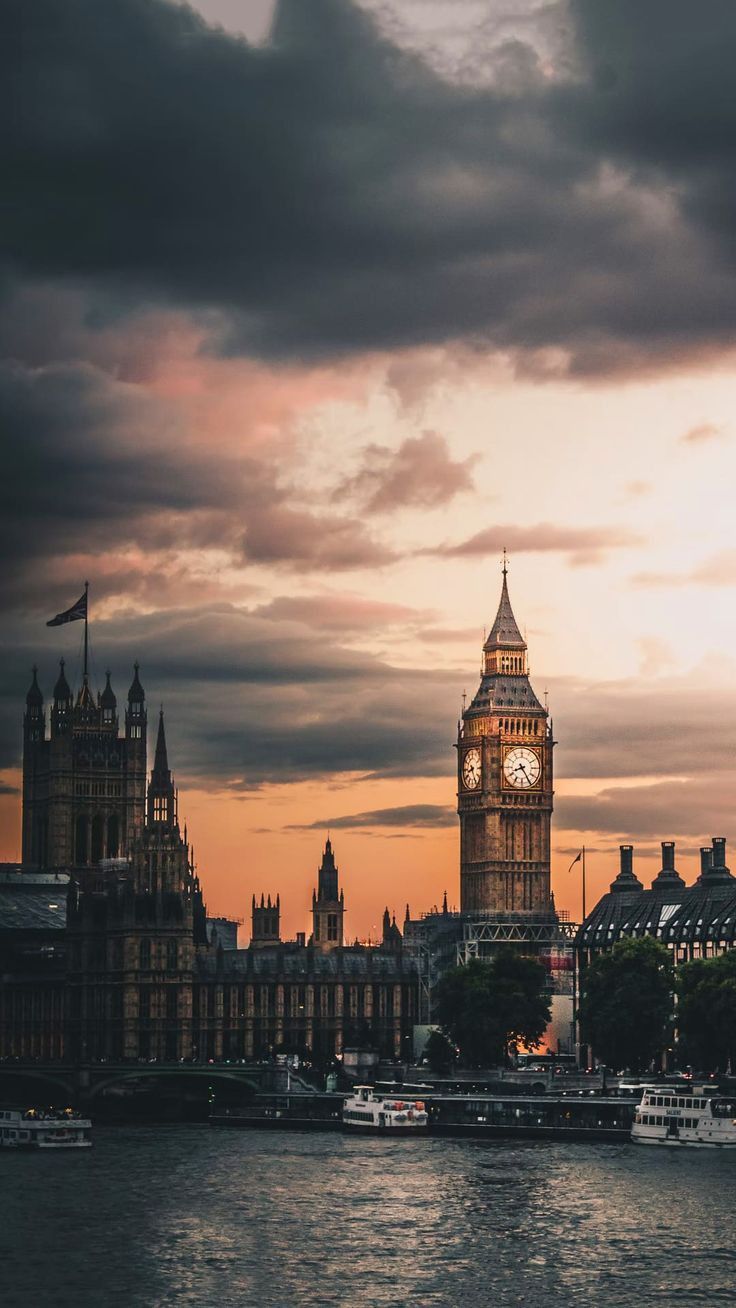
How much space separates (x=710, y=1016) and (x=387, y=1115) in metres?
21.0

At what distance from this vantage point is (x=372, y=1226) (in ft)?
427

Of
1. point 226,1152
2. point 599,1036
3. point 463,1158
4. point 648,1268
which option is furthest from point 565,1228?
point 599,1036

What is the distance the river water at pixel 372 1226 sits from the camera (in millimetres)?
113062

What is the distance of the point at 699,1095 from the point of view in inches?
6629

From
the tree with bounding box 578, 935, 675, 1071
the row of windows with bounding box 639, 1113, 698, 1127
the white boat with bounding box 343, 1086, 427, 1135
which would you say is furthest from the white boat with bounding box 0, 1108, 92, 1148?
the tree with bounding box 578, 935, 675, 1071

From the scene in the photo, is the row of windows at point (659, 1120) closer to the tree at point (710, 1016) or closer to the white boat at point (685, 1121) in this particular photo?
the white boat at point (685, 1121)

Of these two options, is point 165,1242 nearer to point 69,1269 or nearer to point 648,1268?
point 69,1269

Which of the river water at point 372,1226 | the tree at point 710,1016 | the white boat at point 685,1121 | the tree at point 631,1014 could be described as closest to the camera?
the river water at point 372,1226

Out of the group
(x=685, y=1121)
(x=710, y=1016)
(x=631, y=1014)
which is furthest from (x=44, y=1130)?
(x=710, y=1016)

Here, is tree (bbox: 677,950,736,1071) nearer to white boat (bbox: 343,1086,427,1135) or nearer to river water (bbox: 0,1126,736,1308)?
white boat (bbox: 343,1086,427,1135)

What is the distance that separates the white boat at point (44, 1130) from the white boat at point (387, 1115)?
16.7 meters

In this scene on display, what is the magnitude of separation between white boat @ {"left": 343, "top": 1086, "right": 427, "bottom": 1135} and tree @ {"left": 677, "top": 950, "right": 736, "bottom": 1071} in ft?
58.0

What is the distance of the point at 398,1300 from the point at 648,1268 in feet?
39.7

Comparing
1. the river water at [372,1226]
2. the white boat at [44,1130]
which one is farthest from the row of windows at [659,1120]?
the white boat at [44,1130]
